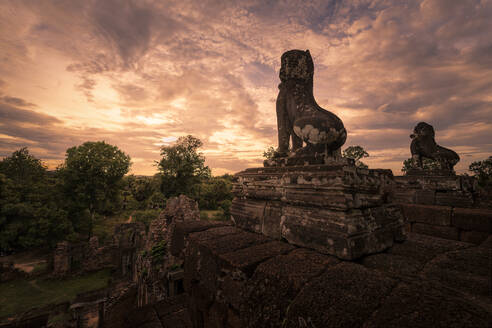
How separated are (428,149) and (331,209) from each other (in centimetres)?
533

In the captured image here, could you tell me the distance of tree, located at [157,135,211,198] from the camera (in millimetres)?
27031

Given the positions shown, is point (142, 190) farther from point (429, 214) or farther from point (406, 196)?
point (429, 214)

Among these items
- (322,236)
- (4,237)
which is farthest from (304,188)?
(4,237)

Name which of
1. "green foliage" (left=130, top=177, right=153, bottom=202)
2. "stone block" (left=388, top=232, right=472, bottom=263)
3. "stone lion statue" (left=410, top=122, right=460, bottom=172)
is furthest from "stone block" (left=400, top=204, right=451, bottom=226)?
"green foliage" (left=130, top=177, right=153, bottom=202)

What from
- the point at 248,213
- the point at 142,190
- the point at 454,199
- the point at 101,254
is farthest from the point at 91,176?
the point at 454,199

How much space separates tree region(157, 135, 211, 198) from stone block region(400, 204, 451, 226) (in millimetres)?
25784

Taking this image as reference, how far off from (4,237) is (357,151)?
25422 mm

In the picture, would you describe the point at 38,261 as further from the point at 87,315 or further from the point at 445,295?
the point at 445,295

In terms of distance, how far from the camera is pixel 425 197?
4238 millimetres

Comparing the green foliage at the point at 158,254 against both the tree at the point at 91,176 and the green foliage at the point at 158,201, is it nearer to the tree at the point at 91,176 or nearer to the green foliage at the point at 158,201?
the tree at the point at 91,176

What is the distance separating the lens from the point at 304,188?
5.80 ft

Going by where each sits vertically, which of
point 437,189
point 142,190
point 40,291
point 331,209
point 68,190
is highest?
point 437,189

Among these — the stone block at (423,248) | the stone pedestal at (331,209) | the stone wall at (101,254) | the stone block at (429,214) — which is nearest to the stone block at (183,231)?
the stone pedestal at (331,209)

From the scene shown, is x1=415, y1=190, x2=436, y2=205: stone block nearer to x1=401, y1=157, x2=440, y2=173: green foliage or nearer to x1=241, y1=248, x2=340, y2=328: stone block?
x1=401, y1=157, x2=440, y2=173: green foliage
